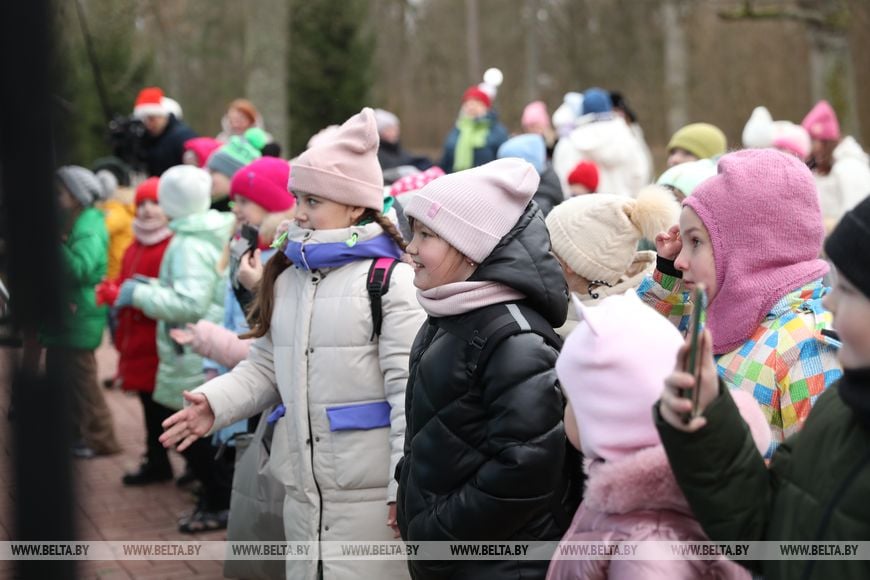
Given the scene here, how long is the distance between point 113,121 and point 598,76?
24983mm

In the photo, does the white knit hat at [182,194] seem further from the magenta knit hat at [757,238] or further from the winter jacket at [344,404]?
the magenta knit hat at [757,238]

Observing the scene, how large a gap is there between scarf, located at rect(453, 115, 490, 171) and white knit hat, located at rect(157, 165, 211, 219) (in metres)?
5.23

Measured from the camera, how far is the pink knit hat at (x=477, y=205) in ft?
9.29

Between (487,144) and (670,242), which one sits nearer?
(670,242)

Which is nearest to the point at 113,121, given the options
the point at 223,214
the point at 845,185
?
the point at 223,214

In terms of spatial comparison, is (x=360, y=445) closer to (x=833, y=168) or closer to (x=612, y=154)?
(x=612, y=154)

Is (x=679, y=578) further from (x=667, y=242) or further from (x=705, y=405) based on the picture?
(x=667, y=242)

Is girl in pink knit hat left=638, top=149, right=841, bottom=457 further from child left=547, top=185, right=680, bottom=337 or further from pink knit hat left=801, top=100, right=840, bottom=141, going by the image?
pink knit hat left=801, top=100, right=840, bottom=141

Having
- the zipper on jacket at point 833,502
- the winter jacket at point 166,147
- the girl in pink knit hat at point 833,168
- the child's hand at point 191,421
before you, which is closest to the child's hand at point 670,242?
the zipper on jacket at point 833,502

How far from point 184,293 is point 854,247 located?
14.4 ft

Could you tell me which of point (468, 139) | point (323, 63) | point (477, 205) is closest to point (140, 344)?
point (477, 205)

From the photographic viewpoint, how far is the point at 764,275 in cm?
263

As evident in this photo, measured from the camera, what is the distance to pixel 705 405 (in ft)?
5.85

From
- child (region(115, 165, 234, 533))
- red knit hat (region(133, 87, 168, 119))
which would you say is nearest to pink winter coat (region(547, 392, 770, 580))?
child (region(115, 165, 234, 533))
